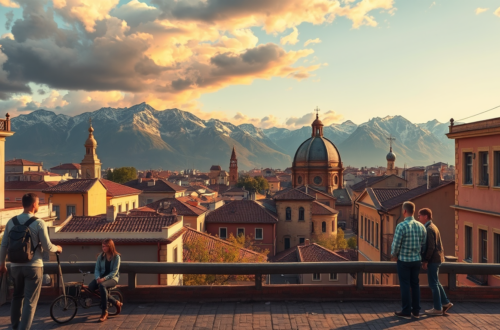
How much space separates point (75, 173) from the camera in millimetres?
147875

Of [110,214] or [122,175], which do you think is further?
[122,175]

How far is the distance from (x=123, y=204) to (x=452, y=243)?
4714 centimetres

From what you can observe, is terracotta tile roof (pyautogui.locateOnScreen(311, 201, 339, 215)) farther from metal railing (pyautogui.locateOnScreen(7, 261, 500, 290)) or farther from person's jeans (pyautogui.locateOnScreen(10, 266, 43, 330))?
person's jeans (pyautogui.locateOnScreen(10, 266, 43, 330))

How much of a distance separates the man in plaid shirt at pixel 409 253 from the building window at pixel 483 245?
40.7ft

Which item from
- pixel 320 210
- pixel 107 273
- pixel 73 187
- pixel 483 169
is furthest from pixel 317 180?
pixel 107 273

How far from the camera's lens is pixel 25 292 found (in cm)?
733

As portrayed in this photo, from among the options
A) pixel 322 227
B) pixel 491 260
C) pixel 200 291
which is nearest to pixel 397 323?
pixel 200 291

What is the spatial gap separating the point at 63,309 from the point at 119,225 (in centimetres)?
1928

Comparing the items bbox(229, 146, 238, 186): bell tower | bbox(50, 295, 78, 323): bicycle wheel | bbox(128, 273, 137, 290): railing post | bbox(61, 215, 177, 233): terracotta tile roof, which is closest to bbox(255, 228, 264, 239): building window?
bbox(61, 215, 177, 233): terracotta tile roof

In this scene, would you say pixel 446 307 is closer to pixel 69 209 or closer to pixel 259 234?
pixel 69 209

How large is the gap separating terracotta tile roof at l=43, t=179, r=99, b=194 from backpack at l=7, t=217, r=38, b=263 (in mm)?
42302

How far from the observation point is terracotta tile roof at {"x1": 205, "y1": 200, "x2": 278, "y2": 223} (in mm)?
53656

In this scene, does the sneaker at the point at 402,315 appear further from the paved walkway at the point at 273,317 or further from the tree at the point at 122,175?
the tree at the point at 122,175

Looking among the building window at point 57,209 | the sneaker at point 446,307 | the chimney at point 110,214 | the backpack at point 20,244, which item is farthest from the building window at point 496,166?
the building window at point 57,209
